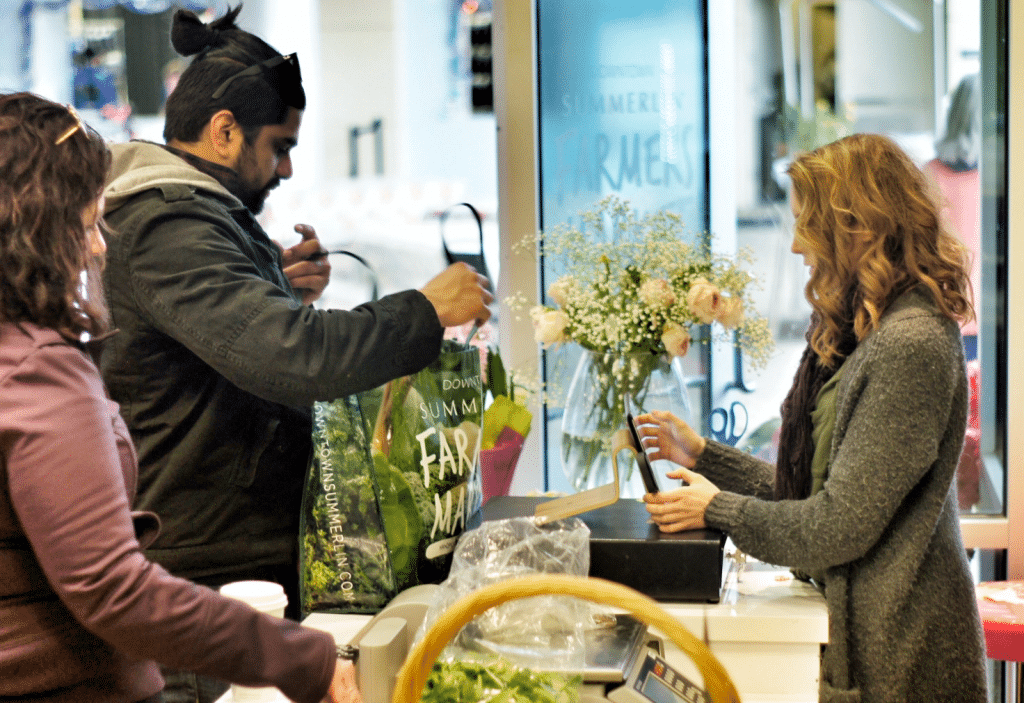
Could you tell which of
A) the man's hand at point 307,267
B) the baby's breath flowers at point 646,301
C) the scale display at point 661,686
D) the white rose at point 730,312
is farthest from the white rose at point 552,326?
A: the scale display at point 661,686

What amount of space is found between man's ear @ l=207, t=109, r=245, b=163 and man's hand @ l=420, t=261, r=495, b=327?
0.48m

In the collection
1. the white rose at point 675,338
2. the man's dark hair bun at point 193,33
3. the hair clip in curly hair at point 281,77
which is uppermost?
the man's dark hair bun at point 193,33

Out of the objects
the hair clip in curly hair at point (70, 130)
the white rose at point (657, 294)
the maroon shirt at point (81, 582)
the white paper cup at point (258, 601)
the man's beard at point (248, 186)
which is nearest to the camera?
the maroon shirt at point (81, 582)

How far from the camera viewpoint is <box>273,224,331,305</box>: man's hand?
2.05m

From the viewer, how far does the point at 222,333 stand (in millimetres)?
1473

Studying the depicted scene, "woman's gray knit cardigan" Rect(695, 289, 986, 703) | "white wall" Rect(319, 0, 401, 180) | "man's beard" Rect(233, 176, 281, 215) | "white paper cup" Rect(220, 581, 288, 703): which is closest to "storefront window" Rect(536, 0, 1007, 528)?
"white wall" Rect(319, 0, 401, 180)

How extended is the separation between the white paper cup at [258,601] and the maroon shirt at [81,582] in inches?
4.4

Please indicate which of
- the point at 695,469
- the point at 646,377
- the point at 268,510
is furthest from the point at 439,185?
the point at 268,510

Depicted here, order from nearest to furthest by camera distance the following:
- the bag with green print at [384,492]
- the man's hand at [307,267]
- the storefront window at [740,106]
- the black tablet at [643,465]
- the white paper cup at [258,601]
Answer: the white paper cup at [258,601] → the bag with green print at [384,492] → the black tablet at [643,465] → the man's hand at [307,267] → the storefront window at [740,106]

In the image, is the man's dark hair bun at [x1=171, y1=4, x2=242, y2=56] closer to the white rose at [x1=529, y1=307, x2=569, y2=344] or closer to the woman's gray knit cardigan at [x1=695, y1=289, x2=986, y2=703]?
the white rose at [x1=529, y1=307, x2=569, y2=344]

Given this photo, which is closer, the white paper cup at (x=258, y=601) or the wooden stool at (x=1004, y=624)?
the white paper cup at (x=258, y=601)

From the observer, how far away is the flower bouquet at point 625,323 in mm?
2178

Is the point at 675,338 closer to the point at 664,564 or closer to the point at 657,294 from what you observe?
the point at 657,294

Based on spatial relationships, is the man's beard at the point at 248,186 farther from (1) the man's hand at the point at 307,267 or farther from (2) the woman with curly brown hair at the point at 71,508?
(2) the woman with curly brown hair at the point at 71,508
